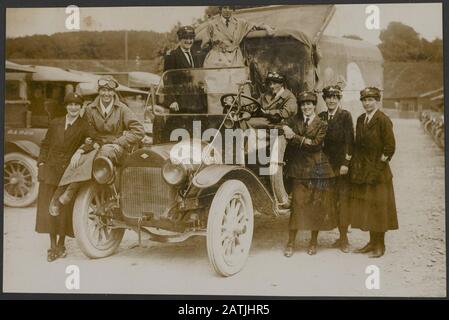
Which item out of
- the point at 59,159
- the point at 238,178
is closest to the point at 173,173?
the point at 238,178

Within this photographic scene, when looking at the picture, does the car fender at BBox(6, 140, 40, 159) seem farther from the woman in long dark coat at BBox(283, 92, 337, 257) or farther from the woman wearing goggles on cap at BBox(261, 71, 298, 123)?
the woman in long dark coat at BBox(283, 92, 337, 257)

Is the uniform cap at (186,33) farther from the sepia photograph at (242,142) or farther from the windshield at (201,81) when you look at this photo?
the windshield at (201,81)

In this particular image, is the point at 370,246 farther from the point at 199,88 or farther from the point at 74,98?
the point at 74,98

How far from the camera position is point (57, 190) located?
4406 mm

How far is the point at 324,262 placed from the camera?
4.27m

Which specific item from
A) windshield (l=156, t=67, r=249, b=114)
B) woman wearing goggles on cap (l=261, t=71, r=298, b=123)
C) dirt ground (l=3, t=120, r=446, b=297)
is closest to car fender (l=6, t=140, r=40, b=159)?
dirt ground (l=3, t=120, r=446, b=297)

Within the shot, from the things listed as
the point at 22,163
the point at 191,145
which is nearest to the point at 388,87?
the point at 191,145

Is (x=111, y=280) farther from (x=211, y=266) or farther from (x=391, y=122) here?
(x=391, y=122)

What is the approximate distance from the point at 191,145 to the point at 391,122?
1.66 meters

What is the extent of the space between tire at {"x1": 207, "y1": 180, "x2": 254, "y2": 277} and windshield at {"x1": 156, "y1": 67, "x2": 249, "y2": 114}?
70 centimetres

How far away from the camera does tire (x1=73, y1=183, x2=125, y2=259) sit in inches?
164

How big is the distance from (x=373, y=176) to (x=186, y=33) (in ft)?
6.38

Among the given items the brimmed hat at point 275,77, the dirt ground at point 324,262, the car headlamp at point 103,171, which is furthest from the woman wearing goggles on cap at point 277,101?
the car headlamp at point 103,171

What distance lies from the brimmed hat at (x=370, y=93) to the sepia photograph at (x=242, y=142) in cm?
1
